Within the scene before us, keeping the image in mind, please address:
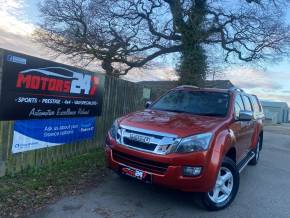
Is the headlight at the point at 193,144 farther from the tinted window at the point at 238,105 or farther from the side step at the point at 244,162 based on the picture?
the side step at the point at 244,162

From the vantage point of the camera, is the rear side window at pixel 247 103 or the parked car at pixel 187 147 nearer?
the parked car at pixel 187 147

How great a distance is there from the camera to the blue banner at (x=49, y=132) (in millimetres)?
6375

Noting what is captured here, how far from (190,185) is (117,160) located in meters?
1.25

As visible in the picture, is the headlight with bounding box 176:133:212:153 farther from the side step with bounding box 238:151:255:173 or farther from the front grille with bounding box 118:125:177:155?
the side step with bounding box 238:151:255:173

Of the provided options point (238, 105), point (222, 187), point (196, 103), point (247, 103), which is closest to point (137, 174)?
point (222, 187)

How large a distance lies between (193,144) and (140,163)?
2.76ft

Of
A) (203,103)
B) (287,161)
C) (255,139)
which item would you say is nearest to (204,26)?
(287,161)

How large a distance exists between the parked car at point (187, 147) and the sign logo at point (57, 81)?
185 centimetres

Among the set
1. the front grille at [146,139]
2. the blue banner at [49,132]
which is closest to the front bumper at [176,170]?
the front grille at [146,139]

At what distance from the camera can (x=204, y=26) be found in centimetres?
2067

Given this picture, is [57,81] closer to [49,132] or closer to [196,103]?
[49,132]

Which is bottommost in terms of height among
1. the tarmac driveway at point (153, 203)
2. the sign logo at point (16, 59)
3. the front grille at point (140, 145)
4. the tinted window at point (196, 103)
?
the tarmac driveway at point (153, 203)

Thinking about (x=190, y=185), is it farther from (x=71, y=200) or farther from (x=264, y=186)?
(x=264, y=186)

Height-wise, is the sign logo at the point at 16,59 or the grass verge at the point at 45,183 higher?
the sign logo at the point at 16,59
